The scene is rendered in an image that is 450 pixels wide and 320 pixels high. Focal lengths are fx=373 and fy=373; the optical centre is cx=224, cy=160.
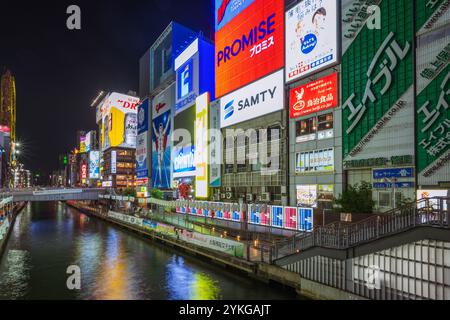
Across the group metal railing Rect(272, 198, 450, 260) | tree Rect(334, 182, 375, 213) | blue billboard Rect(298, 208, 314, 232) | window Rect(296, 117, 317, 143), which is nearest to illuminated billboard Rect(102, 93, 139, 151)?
window Rect(296, 117, 317, 143)

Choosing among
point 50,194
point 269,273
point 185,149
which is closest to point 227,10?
point 185,149

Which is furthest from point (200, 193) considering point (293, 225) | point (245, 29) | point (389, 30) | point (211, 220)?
Result: point (389, 30)

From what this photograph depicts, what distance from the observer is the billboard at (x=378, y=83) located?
33188 mm

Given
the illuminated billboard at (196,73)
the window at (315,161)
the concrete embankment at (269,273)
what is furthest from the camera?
the illuminated billboard at (196,73)

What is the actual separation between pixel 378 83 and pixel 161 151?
76896 mm

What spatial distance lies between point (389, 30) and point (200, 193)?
44389mm

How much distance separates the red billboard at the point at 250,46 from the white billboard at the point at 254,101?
1169mm

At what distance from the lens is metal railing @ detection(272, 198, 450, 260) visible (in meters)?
16.2

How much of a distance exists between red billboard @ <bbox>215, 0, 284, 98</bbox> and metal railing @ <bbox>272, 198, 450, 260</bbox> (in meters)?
31.4

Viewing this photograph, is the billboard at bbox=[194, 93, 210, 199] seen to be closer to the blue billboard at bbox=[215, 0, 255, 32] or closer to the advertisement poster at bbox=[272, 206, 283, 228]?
the blue billboard at bbox=[215, 0, 255, 32]

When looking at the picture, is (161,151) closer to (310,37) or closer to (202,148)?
(202,148)

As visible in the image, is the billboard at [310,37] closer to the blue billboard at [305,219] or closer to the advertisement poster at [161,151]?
the blue billboard at [305,219]

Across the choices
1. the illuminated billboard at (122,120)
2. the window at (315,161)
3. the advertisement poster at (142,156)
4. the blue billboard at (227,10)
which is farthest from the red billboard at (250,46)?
the illuminated billboard at (122,120)
